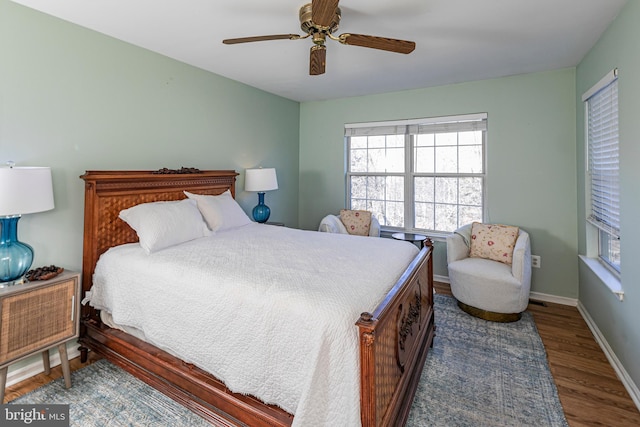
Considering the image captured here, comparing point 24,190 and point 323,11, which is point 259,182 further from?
point 323,11

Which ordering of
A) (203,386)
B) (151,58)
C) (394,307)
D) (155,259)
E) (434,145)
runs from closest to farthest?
(394,307)
(203,386)
(155,259)
(151,58)
(434,145)

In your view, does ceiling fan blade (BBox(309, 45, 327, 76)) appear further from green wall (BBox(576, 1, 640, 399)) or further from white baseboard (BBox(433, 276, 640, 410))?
white baseboard (BBox(433, 276, 640, 410))

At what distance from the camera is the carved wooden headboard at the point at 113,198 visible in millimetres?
2383

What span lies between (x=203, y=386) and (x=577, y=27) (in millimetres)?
3635

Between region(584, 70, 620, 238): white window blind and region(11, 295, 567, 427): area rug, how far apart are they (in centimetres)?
123

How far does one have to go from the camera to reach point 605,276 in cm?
251

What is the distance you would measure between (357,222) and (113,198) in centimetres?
279

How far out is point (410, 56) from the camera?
9.75 ft

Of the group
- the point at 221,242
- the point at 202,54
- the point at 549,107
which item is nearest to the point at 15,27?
the point at 202,54

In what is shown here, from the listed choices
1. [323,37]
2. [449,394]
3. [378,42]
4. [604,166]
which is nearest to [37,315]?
[323,37]

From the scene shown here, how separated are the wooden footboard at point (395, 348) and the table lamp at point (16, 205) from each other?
205 centimetres

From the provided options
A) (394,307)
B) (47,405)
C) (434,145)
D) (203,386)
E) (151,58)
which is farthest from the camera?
(434,145)

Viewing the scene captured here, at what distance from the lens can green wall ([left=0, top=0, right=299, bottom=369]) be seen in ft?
6.89

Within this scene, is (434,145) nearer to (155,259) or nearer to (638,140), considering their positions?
(638,140)
